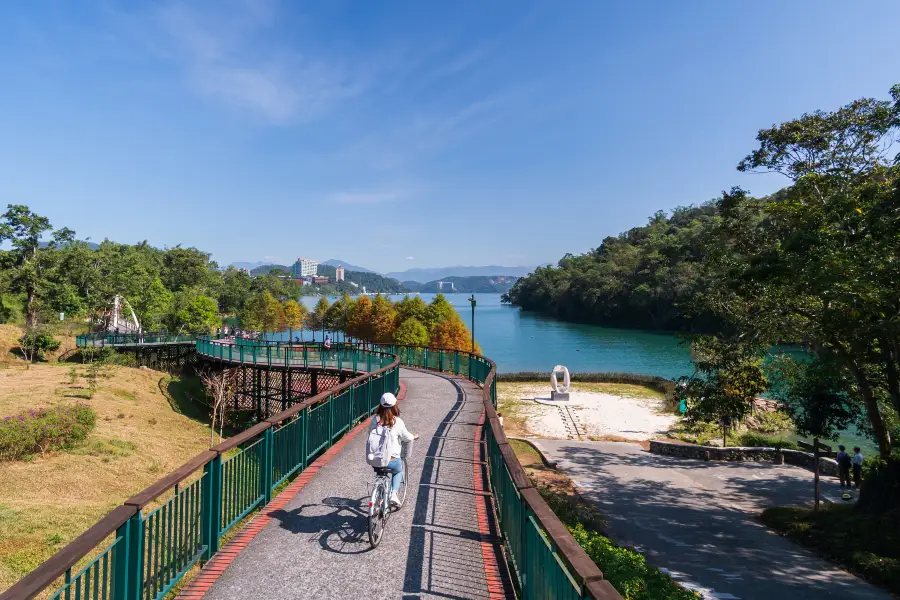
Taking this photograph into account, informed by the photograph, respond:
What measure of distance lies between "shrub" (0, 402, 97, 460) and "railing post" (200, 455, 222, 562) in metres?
14.7

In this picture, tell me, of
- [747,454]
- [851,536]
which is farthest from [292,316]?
[851,536]

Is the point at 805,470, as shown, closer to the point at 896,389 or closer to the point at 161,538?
the point at 896,389

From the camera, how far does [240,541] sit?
548 centimetres

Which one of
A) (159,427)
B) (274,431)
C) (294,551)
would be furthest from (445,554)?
(159,427)

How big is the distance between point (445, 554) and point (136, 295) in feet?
191

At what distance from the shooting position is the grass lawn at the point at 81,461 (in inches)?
416

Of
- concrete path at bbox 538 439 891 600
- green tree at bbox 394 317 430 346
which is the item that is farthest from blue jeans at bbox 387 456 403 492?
green tree at bbox 394 317 430 346

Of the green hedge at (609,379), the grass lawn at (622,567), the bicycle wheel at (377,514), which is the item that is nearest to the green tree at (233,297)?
the green hedge at (609,379)

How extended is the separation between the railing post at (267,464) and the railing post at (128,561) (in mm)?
2598

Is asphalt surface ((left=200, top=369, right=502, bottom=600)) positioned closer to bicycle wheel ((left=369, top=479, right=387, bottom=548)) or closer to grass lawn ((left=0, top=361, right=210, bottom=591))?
bicycle wheel ((left=369, top=479, right=387, bottom=548))

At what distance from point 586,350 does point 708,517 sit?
193ft

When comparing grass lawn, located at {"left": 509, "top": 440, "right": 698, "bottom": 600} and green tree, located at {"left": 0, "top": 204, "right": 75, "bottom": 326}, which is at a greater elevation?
green tree, located at {"left": 0, "top": 204, "right": 75, "bottom": 326}

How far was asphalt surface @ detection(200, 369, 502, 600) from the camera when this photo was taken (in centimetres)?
458

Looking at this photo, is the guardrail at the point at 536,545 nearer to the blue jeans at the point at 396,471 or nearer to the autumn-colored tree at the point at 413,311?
the blue jeans at the point at 396,471
